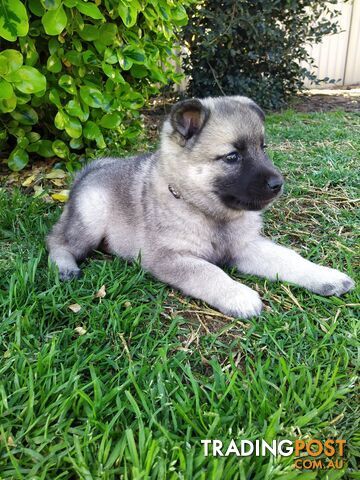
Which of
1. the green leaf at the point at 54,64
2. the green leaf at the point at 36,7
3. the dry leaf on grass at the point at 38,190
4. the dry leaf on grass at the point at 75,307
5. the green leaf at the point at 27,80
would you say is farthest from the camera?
the dry leaf on grass at the point at 38,190

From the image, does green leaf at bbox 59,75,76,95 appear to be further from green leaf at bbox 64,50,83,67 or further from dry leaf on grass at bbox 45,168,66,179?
dry leaf on grass at bbox 45,168,66,179

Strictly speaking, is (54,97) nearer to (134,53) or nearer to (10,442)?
(134,53)

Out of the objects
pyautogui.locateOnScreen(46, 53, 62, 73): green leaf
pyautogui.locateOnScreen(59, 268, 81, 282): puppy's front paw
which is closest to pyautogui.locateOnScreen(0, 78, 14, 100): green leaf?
pyautogui.locateOnScreen(46, 53, 62, 73): green leaf

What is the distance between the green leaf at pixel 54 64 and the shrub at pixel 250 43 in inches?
123

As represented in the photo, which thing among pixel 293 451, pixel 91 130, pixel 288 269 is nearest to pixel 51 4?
pixel 91 130

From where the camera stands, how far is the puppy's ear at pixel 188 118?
2.60m

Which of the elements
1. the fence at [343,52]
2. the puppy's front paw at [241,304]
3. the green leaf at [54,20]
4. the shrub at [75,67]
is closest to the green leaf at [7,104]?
the shrub at [75,67]

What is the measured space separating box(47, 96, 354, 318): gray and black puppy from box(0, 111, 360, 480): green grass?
0.10m

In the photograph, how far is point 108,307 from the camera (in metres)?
2.29

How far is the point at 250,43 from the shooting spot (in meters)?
6.59

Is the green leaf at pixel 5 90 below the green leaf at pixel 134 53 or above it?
below

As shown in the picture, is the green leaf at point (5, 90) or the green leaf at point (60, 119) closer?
the green leaf at point (5, 90)

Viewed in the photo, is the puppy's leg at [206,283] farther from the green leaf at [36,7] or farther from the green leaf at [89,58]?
the green leaf at [36,7]

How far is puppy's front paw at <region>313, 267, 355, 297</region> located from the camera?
247cm
